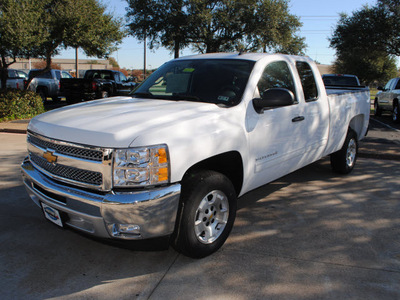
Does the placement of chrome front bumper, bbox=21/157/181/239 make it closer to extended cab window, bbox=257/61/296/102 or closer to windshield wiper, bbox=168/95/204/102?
windshield wiper, bbox=168/95/204/102

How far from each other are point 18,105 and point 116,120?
1131 cm

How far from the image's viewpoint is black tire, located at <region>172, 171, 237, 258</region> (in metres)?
3.01

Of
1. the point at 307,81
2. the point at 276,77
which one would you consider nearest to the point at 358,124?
the point at 307,81

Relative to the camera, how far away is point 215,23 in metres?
23.3

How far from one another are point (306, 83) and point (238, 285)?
9.65ft

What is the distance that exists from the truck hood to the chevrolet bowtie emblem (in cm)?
15

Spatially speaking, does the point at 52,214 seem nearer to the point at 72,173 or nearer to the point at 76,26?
the point at 72,173

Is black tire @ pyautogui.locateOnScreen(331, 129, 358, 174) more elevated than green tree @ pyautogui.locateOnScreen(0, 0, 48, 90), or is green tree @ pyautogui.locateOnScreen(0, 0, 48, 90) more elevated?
green tree @ pyautogui.locateOnScreen(0, 0, 48, 90)

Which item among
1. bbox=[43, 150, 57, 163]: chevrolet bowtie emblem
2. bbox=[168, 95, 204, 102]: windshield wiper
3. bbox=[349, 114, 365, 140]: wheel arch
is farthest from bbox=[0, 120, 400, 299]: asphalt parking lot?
bbox=[349, 114, 365, 140]: wheel arch

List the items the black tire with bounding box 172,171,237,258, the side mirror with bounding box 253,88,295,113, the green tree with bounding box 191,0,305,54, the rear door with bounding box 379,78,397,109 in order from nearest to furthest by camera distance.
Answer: the black tire with bounding box 172,171,237,258 < the side mirror with bounding box 253,88,295,113 < the rear door with bounding box 379,78,397,109 < the green tree with bounding box 191,0,305,54

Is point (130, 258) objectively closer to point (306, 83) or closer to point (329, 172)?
point (306, 83)

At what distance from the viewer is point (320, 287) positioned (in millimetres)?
2959

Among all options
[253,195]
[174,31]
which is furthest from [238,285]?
[174,31]

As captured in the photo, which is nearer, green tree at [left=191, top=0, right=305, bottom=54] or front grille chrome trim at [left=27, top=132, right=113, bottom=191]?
front grille chrome trim at [left=27, top=132, right=113, bottom=191]
